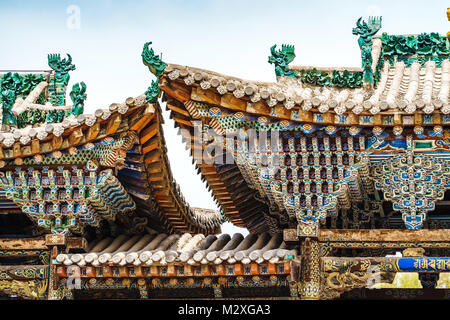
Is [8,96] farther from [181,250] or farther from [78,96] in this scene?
[181,250]

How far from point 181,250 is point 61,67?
Answer: 3.49 meters

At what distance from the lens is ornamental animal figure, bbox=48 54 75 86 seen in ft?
61.8

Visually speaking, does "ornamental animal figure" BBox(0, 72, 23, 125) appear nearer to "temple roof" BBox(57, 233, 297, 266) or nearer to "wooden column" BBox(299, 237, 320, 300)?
"temple roof" BBox(57, 233, 297, 266)

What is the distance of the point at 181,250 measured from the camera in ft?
57.1

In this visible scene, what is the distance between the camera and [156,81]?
16.0 metres

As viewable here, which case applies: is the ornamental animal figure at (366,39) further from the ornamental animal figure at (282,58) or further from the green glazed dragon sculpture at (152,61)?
the green glazed dragon sculpture at (152,61)

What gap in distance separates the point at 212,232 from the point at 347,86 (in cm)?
422

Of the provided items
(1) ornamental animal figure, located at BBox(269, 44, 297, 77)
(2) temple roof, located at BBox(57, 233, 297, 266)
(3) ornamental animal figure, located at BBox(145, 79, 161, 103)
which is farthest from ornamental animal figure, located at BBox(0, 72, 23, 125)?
(1) ornamental animal figure, located at BBox(269, 44, 297, 77)

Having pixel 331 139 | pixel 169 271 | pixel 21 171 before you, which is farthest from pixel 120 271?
pixel 331 139
